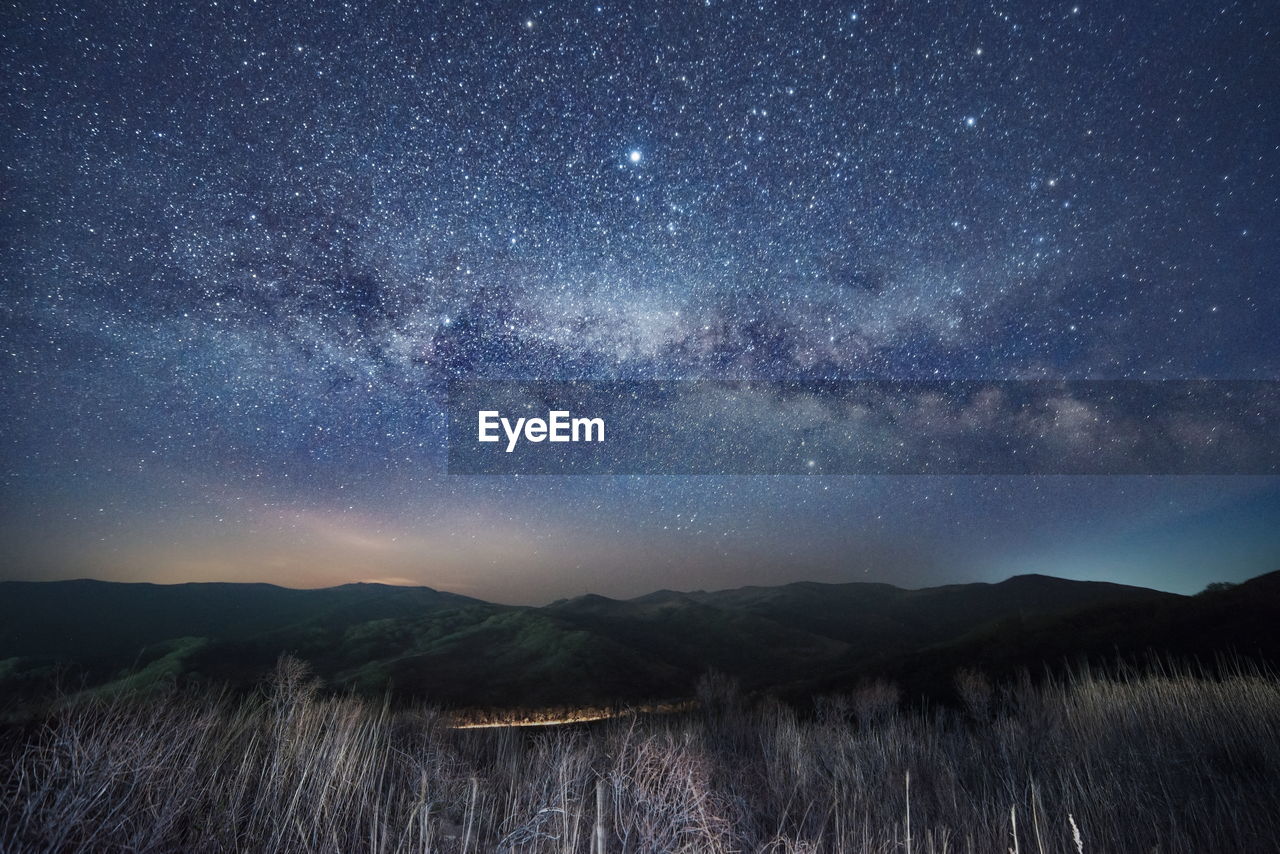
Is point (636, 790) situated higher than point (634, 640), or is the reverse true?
point (636, 790)

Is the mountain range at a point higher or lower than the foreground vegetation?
lower

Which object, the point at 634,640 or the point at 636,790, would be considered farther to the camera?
the point at 634,640

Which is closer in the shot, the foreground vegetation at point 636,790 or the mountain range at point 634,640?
the foreground vegetation at point 636,790

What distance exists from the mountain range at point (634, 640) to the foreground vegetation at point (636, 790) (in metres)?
1.97

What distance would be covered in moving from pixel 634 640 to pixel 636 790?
121 m

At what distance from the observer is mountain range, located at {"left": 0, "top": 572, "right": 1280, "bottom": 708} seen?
134 ft

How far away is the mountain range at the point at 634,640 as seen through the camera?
40844 mm

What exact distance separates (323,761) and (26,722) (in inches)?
383

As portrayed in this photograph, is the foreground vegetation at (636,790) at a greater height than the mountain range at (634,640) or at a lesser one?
greater

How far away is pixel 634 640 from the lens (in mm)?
119438

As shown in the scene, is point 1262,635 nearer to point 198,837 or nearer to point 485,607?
point 198,837

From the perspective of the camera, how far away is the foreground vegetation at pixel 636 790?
17.7ft

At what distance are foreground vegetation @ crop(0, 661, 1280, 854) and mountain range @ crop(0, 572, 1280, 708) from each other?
1.97 metres

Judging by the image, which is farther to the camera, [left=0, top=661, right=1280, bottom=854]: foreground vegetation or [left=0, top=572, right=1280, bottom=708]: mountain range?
[left=0, top=572, right=1280, bottom=708]: mountain range
